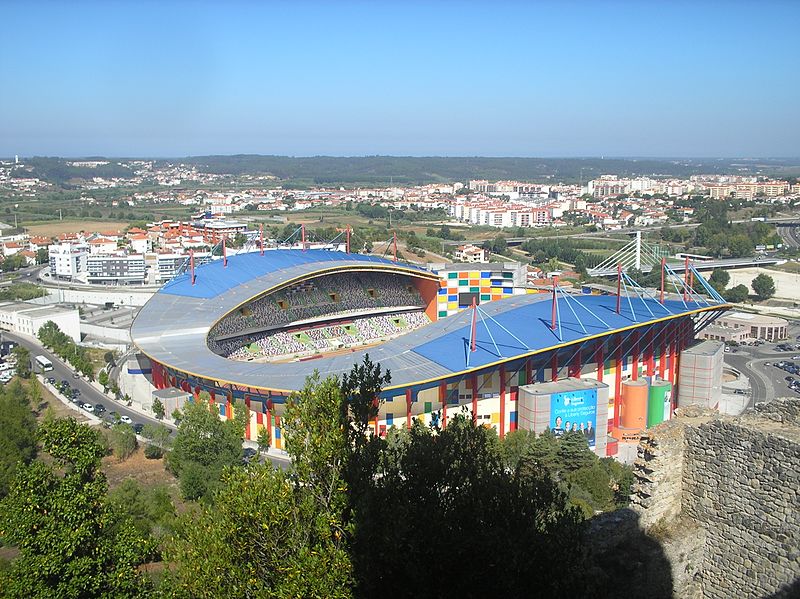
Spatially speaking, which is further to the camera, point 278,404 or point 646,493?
point 278,404

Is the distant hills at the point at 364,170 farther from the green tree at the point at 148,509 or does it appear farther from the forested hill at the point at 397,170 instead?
the green tree at the point at 148,509

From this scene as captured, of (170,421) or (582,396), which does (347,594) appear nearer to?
(582,396)

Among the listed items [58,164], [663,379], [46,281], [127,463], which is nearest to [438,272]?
[663,379]

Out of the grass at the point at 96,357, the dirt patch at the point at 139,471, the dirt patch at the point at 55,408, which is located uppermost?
the dirt patch at the point at 139,471

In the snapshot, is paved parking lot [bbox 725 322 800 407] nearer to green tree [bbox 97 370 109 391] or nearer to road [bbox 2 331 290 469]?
road [bbox 2 331 290 469]

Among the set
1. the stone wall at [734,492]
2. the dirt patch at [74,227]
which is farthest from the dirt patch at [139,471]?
the dirt patch at [74,227]

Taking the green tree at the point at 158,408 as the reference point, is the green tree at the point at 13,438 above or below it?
above

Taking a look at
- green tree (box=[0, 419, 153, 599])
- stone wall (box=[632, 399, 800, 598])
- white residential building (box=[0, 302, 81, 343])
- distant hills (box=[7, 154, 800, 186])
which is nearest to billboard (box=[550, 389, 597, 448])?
stone wall (box=[632, 399, 800, 598])
